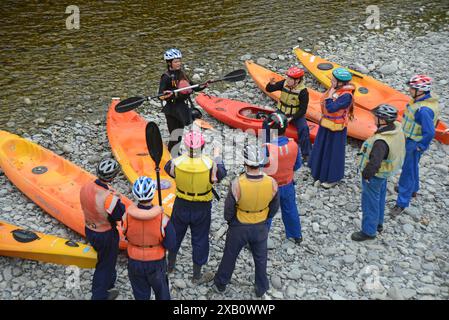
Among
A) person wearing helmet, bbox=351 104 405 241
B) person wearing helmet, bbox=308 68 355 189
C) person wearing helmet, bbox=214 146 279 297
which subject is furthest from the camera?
person wearing helmet, bbox=308 68 355 189

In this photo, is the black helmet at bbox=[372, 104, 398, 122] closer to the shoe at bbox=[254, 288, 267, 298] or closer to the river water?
the shoe at bbox=[254, 288, 267, 298]

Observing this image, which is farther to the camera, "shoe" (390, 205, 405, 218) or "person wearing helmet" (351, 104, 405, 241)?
"shoe" (390, 205, 405, 218)

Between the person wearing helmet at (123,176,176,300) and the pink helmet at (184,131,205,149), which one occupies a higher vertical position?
the pink helmet at (184,131,205,149)

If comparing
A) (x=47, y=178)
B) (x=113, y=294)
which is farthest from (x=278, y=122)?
(x=47, y=178)

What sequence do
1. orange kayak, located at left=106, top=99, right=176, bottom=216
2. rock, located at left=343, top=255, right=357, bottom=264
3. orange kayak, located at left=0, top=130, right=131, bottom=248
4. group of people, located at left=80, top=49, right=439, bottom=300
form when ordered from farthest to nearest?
orange kayak, located at left=106, top=99, right=176, bottom=216 < orange kayak, located at left=0, top=130, right=131, bottom=248 < rock, located at left=343, top=255, right=357, bottom=264 < group of people, located at left=80, top=49, right=439, bottom=300

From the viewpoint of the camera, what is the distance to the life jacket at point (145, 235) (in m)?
4.25

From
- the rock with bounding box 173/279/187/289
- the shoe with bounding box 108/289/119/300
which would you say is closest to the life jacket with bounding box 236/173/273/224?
the rock with bounding box 173/279/187/289

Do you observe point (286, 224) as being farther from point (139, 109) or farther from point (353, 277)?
point (139, 109)

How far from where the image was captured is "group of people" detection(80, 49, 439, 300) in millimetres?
4422

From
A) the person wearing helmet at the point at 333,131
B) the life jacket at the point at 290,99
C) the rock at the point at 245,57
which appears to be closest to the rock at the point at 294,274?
the person wearing helmet at the point at 333,131

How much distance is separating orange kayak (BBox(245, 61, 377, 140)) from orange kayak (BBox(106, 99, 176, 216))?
2.73 meters

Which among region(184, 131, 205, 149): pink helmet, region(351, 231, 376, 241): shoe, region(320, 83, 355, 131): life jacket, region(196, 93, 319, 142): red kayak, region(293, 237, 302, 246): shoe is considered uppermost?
region(184, 131, 205, 149): pink helmet

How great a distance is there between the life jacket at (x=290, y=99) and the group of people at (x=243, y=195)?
213 millimetres

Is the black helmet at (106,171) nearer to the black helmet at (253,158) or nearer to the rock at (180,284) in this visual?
Answer: the black helmet at (253,158)
